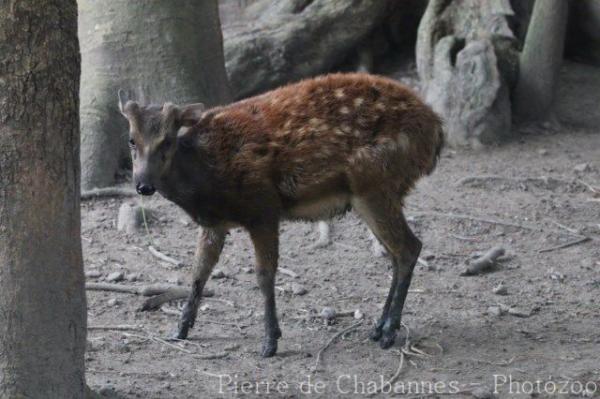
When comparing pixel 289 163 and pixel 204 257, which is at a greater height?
pixel 289 163

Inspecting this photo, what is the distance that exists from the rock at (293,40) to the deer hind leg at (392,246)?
209 inches

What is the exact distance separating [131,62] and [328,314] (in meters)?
3.79

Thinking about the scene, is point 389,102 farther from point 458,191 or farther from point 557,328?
point 458,191

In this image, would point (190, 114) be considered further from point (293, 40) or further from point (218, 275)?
point (293, 40)

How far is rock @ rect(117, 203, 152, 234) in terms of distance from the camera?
8.85 meters

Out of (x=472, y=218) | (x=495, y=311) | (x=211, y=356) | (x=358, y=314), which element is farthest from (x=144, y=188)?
(x=472, y=218)

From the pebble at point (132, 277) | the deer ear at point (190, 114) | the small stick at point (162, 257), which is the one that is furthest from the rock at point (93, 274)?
the deer ear at point (190, 114)

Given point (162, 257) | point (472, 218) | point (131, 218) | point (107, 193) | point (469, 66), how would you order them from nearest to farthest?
1. point (162, 257)
2. point (131, 218)
3. point (472, 218)
4. point (107, 193)
5. point (469, 66)

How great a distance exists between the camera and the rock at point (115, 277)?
25.9ft

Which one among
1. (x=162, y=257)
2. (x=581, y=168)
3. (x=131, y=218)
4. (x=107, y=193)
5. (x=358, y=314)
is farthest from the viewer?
(x=581, y=168)

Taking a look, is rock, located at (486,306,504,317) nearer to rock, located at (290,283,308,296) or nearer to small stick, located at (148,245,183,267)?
rock, located at (290,283,308,296)

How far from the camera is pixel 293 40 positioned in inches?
479

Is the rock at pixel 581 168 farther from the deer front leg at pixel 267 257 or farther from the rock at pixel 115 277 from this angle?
the rock at pixel 115 277

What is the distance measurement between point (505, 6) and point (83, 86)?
17.4 feet
